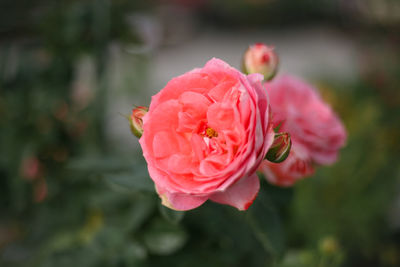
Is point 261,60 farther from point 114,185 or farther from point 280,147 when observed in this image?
point 114,185

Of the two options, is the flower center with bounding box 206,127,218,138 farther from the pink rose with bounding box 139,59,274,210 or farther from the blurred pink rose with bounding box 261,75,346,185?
the blurred pink rose with bounding box 261,75,346,185

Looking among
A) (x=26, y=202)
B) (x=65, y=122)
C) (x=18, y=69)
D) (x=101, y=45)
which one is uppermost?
(x=101, y=45)

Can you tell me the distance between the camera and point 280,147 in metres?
0.40

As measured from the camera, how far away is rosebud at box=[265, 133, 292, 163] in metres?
0.40

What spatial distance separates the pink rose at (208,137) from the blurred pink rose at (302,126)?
113 mm

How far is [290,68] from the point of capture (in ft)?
12.9

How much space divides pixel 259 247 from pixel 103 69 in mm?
597

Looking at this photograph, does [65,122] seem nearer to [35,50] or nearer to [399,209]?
[35,50]

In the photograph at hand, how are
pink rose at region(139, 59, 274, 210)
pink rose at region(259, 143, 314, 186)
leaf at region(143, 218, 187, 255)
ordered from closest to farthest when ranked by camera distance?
pink rose at region(139, 59, 274, 210) → pink rose at region(259, 143, 314, 186) → leaf at region(143, 218, 187, 255)

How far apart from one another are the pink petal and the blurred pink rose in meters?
0.11

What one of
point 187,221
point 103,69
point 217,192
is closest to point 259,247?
point 187,221

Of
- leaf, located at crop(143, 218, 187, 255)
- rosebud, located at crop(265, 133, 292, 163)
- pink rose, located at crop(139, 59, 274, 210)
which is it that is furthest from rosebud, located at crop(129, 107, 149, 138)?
leaf, located at crop(143, 218, 187, 255)

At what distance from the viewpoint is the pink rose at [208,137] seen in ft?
1.22

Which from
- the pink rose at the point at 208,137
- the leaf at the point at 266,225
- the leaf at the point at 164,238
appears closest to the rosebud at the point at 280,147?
the pink rose at the point at 208,137
